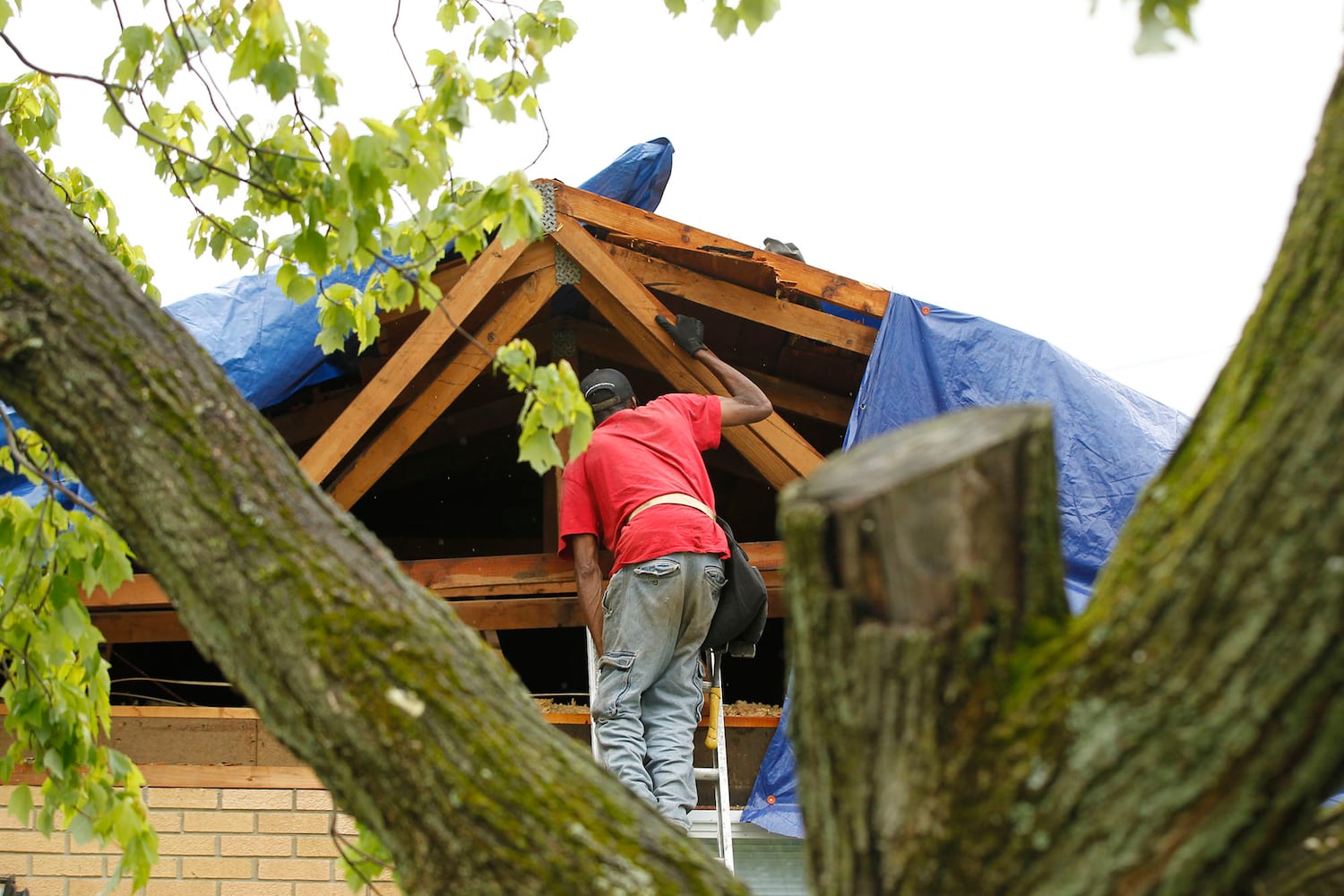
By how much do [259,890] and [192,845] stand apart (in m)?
0.36

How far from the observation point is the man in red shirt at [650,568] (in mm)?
4113

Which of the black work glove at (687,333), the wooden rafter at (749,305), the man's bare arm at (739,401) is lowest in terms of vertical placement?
the man's bare arm at (739,401)

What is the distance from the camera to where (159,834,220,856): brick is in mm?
4793

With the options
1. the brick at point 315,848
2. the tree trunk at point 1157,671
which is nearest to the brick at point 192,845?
the brick at point 315,848

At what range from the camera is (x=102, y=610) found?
530cm

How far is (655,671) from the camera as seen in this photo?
4219mm

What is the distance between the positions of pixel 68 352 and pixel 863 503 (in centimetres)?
110

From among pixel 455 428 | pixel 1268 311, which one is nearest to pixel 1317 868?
pixel 1268 311

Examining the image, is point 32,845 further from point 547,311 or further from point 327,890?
point 547,311

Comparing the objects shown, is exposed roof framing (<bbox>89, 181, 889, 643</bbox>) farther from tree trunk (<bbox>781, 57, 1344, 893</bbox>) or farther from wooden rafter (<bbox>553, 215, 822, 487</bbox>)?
tree trunk (<bbox>781, 57, 1344, 893</bbox>)

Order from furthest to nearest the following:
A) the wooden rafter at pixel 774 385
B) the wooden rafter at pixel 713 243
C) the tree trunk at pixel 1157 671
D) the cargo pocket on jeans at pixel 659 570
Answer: the wooden rafter at pixel 774 385
the wooden rafter at pixel 713 243
the cargo pocket on jeans at pixel 659 570
the tree trunk at pixel 1157 671

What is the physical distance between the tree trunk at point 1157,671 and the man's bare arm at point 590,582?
10.8ft

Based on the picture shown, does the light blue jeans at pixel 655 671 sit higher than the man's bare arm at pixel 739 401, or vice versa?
the man's bare arm at pixel 739 401

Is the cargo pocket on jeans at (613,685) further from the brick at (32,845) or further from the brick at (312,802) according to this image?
the brick at (32,845)
